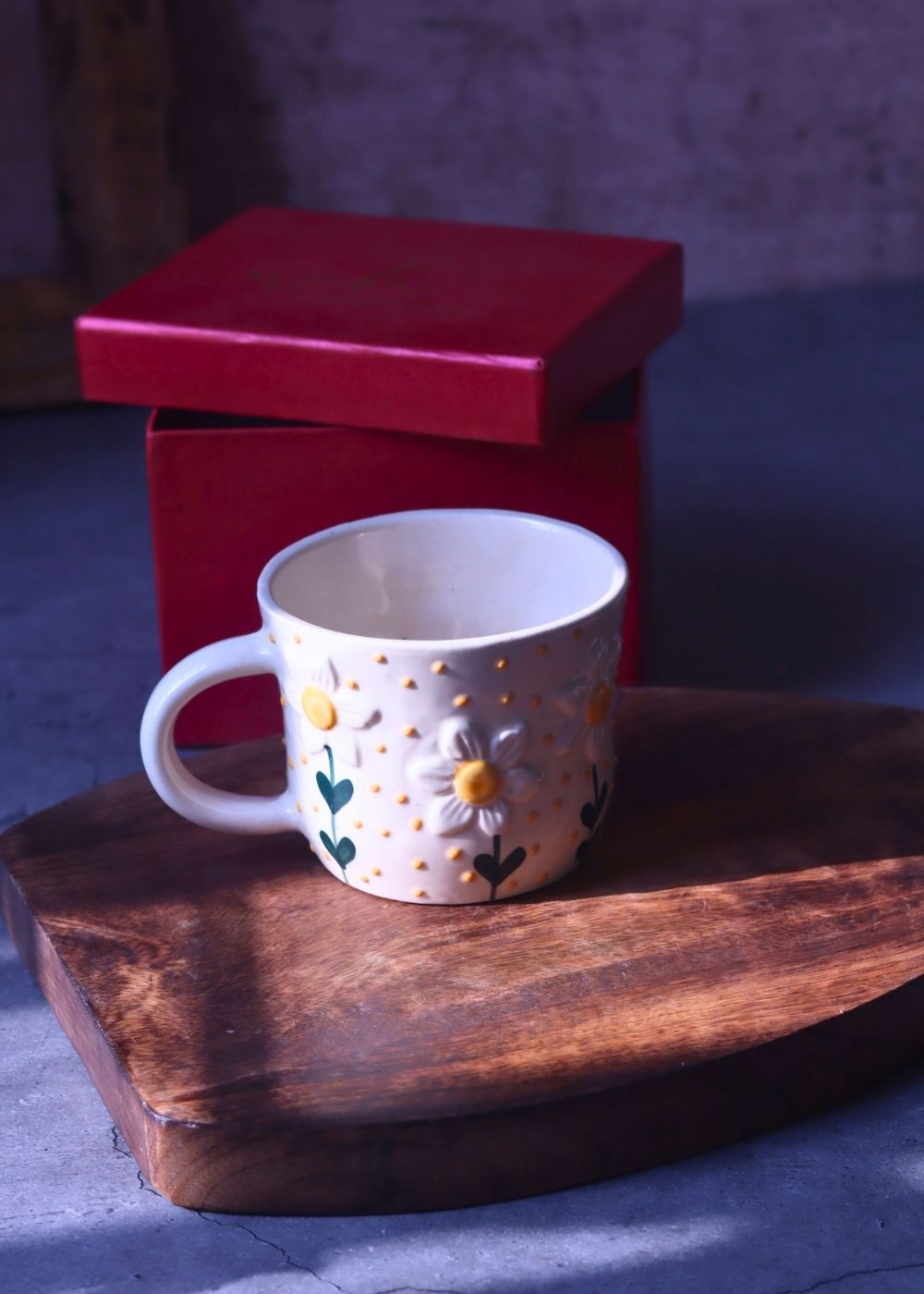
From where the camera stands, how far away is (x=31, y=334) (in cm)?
134

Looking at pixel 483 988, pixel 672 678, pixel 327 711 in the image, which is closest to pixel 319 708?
pixel 327 711

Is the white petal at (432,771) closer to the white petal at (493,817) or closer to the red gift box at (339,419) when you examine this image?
the white petal at (493,817)

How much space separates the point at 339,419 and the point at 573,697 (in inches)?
9.7

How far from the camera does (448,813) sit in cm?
51

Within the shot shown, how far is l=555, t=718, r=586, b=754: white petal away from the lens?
20.3 inches

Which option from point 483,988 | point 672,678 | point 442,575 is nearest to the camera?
point 483,988

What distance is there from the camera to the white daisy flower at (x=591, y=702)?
0.51 meters

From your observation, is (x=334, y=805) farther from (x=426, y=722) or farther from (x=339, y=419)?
(x=339, y=419)

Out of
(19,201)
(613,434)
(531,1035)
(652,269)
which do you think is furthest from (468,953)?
(19,201)

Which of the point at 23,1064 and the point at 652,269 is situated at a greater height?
the point at 652,269

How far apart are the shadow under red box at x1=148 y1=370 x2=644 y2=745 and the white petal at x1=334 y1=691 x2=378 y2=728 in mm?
234

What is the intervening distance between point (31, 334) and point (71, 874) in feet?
2.90

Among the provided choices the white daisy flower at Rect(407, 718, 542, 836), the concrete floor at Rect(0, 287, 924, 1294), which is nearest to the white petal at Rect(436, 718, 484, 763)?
the white daisy flower at Rect(407, 718, 542, 836)

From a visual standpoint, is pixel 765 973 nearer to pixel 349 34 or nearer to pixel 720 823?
pixel 720 823
